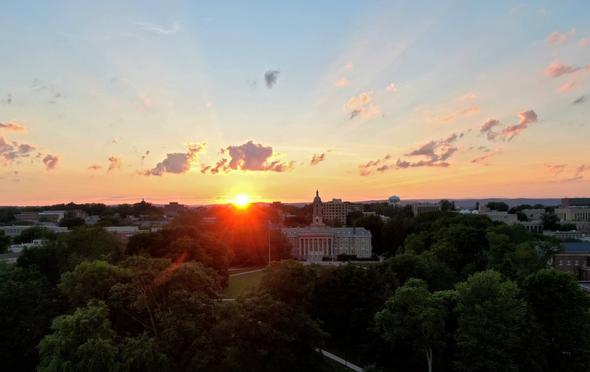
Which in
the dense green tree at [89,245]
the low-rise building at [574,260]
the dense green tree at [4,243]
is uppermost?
the dense green tree at [89,245]

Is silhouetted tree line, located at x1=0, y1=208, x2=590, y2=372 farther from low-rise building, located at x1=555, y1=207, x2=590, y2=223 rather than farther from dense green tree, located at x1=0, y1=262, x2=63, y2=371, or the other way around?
low-rise building, located at x1=555, y1=207, x2=590, y2=223

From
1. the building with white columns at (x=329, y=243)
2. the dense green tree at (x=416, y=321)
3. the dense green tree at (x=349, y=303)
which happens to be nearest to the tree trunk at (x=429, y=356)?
the dense green tree at (x=416, y=321)

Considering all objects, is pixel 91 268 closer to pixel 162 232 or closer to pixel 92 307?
pixel 92 307

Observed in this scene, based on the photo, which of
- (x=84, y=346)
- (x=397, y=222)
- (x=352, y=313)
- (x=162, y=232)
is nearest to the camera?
(x=84, y=346)

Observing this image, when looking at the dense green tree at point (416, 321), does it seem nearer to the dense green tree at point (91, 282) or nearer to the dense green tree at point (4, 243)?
the dense green tree at point (91, 282)

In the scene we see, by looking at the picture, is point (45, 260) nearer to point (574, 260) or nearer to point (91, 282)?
point (91, 282)

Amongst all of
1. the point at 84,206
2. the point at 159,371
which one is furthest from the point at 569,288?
the point at 84,206

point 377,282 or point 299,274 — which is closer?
point 299,274
